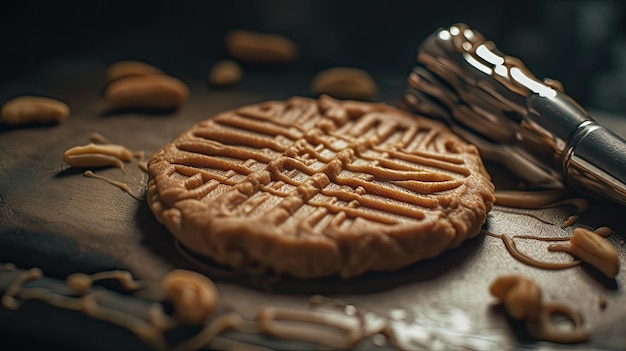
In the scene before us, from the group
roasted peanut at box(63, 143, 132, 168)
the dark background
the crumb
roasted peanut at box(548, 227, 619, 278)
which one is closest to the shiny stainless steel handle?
roasted peanut at box(548, 227, 619, 278)

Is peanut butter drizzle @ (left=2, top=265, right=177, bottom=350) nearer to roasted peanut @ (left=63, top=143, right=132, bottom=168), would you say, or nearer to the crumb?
roasted peanut @ (left=63, top=143, right=132, bottom=168)

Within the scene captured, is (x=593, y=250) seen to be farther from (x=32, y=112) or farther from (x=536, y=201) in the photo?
(x=32, y=112)

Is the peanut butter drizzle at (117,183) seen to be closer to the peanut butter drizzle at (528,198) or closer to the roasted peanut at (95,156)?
the roasted peanut at (95,156)

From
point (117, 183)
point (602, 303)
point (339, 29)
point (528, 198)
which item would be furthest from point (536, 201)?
point (339, 29)

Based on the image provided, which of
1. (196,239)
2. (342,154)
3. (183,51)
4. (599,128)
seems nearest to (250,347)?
(196,239)

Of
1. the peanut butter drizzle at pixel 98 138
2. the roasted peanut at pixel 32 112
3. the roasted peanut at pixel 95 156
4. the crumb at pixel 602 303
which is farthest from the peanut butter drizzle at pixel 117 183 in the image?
the crumb at pixel 602 303
